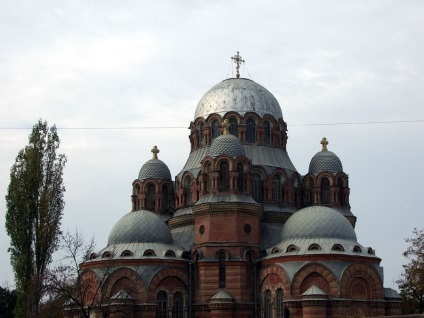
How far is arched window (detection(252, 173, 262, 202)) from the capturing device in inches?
2210

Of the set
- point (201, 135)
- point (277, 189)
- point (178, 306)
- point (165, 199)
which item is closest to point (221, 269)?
point (178, 306)

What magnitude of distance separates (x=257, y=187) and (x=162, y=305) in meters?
11.1

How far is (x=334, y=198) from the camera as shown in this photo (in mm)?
58531

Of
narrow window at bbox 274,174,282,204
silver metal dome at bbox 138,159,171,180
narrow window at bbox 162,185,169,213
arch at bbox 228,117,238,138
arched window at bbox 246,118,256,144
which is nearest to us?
narrow window at bbox 274,174,282,204

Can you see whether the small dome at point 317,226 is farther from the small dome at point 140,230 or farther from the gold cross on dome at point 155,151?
the gold cross on dome at point 155,151

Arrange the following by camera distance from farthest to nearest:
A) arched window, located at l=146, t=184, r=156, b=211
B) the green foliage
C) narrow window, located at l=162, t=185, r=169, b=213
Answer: the green foliage < arched window, located at l=146, t=184, r=156, b=211 < narrow window, located at l=162, t=185, r=169, b=213

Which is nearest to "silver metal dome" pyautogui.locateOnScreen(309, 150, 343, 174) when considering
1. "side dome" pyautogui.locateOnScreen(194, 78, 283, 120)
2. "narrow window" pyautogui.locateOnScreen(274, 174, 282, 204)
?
"narrow window" pyautogui.locateOnScreen(274, 174, 282, 204)

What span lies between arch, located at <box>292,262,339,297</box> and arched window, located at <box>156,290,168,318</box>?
790 cm

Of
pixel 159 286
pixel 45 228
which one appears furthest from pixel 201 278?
pixel 45 228

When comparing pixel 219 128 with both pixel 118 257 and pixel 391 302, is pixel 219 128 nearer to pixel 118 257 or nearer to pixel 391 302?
pixel 118 257

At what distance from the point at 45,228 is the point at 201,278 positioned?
32.6 feet

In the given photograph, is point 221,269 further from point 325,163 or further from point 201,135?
point 325,163

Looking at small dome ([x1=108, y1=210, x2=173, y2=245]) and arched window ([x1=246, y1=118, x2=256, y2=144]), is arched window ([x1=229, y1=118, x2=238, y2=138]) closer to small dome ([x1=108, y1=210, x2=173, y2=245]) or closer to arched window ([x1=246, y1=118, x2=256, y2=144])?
arched window ([x1=246, y1=118, x2=256, y2=144])

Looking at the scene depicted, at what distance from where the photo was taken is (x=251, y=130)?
5881 centimetres
